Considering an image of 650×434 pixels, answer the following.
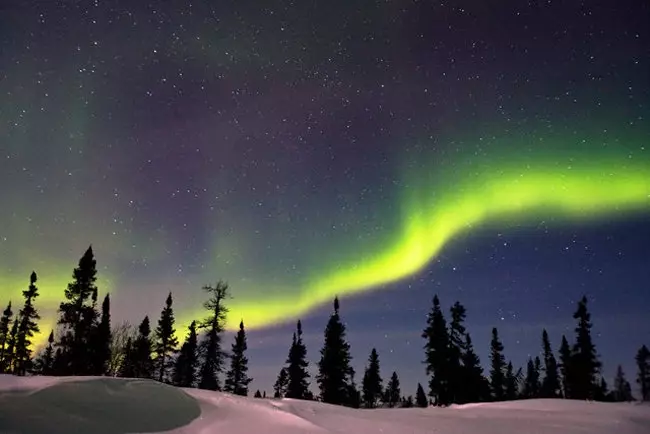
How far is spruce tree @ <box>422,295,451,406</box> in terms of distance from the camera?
4284 cm

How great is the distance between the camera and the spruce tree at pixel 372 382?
69500 mm

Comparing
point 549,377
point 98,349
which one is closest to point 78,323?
point 98,349

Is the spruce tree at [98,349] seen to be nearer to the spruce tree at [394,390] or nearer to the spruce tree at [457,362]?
the spruce tree at [457,362]

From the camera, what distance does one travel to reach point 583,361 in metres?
49.1

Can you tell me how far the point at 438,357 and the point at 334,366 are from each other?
1015cm

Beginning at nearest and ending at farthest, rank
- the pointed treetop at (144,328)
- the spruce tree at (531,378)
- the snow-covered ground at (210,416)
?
1. the snow-covered ground at (210,416)
2. the pointed treetop at (144,328)
3. the spruce tree at (531,378)

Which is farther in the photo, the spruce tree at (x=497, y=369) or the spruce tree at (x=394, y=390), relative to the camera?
the spruce tree at (x=394, y=390)

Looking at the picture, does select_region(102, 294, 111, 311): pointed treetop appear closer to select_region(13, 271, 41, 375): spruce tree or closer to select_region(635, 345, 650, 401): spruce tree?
select_region(13, 271, 41, 375): spruce tree

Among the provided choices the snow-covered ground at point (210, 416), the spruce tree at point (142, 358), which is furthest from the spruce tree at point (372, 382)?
the snow-covered ground at point (210, 416)

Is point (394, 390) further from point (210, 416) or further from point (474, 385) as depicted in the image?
point (210, 416)

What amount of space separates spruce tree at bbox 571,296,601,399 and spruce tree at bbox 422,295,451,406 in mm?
15475

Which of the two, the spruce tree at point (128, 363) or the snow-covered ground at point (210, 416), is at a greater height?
the spruce tree at point (128, 363)

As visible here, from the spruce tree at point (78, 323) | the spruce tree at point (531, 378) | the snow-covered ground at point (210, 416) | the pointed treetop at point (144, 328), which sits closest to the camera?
the snow-covered ground at point (210, 416)

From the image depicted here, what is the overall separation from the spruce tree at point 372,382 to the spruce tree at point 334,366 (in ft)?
75.1
